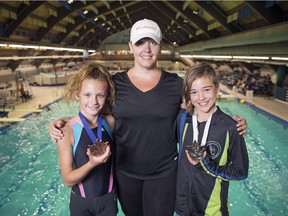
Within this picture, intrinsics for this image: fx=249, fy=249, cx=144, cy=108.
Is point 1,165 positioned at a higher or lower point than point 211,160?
lower

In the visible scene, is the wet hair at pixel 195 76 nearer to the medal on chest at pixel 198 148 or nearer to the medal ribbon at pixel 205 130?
the medal ribbon at pixel 205 130

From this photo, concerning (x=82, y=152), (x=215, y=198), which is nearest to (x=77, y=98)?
(x=82, y=152)

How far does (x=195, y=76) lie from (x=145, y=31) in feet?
1.68

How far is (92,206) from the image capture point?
2.00 meters

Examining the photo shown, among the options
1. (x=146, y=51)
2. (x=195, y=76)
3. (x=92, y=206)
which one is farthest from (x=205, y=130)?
(x=92, y=206)

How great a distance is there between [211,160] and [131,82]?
87 cm

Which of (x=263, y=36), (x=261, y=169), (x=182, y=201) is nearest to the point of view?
(x=182, y=201)

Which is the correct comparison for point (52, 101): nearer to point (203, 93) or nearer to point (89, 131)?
point (89, 131)

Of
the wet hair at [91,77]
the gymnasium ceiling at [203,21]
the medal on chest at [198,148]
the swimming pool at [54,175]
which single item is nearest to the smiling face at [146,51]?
the wet hair at [91,77]

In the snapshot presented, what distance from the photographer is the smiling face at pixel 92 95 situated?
1.93 m

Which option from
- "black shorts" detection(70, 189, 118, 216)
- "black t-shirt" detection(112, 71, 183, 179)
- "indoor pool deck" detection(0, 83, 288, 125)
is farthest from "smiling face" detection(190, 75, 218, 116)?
"indoor pool deck" detection(0, 83, 288, 125)

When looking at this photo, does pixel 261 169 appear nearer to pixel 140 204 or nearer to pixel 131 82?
pixel 140 204

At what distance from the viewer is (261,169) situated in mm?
6488

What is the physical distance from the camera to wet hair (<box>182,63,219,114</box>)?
1.93 meters
